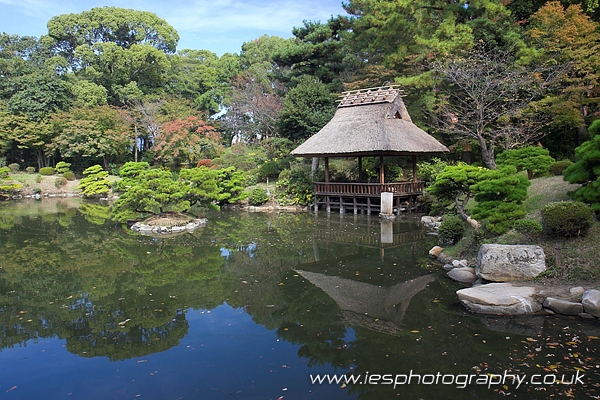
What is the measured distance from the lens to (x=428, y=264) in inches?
376

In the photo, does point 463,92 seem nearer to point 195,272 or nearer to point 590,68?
point 590,68

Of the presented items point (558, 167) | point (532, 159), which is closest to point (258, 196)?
point (532, 159)

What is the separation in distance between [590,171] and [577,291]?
2.60 metres

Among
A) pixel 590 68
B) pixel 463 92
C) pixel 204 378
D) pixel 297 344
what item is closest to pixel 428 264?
pixel 297 344

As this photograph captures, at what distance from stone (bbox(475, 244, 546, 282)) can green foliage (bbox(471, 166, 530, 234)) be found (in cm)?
106

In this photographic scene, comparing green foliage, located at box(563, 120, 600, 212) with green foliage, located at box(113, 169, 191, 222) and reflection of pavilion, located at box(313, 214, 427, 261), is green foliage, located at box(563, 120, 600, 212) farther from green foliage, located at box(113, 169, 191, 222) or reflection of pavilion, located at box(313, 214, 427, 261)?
green foliage, located at box(113, 169, 191, 222)

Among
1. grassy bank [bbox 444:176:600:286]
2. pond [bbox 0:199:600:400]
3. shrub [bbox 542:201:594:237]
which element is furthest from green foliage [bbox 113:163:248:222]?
shrub [bbox 542:201:594:237]

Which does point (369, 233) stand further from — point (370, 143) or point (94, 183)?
point (94, 183)

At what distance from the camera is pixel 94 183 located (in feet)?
85.1

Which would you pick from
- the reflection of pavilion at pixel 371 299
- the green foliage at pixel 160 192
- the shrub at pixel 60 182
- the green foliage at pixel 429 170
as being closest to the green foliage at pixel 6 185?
the shrub at pixel 60 182

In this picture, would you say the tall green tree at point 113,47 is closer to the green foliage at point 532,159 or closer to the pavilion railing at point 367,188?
the pavilion railing at point 367,188

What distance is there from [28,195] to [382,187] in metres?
23.3

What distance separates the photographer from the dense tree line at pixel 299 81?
54.3 ft

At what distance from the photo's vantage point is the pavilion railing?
16953mm
